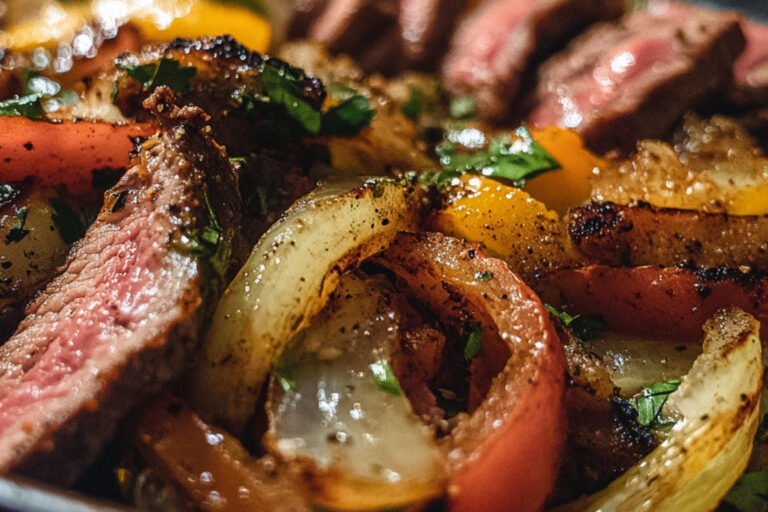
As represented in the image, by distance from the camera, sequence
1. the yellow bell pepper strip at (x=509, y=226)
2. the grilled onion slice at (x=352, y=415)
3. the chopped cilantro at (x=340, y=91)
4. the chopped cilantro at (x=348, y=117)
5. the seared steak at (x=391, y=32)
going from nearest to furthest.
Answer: the grilled onion slice at (x=352, y=415) < the yellow bell pepper strip at (x=509, y=226) < the chopped cilantro at (x=348, y=117) < the chopped cilantro at (x=340, y=91) < the seared steak at (x=391, y=32)

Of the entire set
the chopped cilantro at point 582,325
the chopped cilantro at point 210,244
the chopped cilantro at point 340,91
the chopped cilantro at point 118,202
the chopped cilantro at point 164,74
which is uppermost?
the chopped cilantro at point 164,74

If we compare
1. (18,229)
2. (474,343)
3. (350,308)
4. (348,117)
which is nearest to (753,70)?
(348,117)

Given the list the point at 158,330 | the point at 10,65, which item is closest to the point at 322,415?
the point at 158,330

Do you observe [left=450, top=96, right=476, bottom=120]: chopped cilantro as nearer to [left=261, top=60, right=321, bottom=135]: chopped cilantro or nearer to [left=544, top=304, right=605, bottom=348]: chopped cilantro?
[left=261, top=60, right=321, bottom=135]: chopped cilantro

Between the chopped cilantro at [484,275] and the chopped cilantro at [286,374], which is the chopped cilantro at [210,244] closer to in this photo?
the chopped cilantro at [286,374]

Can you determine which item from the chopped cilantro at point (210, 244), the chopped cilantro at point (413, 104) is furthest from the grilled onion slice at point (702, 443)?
the chopped cilantro at point (413, 104)

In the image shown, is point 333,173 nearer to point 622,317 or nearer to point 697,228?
point 622,317

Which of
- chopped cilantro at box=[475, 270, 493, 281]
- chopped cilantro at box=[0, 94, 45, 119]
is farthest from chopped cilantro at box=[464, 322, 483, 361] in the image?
chopped cilantro at box=[0, 94, 45, 119]
